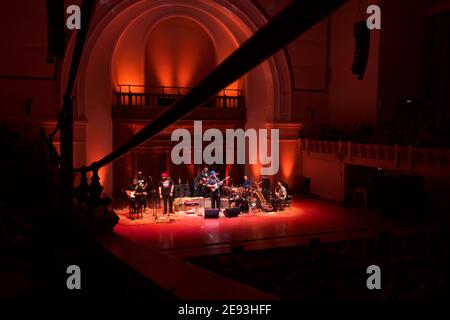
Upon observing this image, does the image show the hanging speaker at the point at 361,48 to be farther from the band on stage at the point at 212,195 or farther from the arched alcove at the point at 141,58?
the arched alcove at the point at 141,58

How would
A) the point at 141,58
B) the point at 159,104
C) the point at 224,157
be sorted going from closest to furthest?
the point at 159,104 < the point at 141,58 < the point at 224,157

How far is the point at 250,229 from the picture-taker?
12.9 metres

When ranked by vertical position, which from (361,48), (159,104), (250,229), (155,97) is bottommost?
(250,229)

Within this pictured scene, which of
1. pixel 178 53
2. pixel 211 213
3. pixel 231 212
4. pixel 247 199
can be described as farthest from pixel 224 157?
pixel 211 213

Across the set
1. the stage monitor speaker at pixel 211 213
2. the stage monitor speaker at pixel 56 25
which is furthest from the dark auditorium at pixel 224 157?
the stage monitor speaker at pixel 211 213

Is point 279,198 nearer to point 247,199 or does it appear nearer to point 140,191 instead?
point 247,199

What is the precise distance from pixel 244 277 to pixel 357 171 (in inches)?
432

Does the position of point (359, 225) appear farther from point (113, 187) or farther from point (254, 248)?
point (113, 187)

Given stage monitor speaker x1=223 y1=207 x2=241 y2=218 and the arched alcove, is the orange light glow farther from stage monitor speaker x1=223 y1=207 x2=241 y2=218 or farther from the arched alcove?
stage monitor speaker x1=223 y1=207 x2=241 y2=218

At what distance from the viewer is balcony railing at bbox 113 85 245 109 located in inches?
700

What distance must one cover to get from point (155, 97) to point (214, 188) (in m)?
5.51

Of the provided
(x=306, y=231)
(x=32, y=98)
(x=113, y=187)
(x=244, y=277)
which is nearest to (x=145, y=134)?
(x=244, y=277)

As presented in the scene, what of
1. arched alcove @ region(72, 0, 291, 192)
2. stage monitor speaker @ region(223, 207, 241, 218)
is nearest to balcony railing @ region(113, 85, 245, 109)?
arched alcove @ region(72, 0, 291, 192)

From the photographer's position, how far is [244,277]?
25.8 feet
